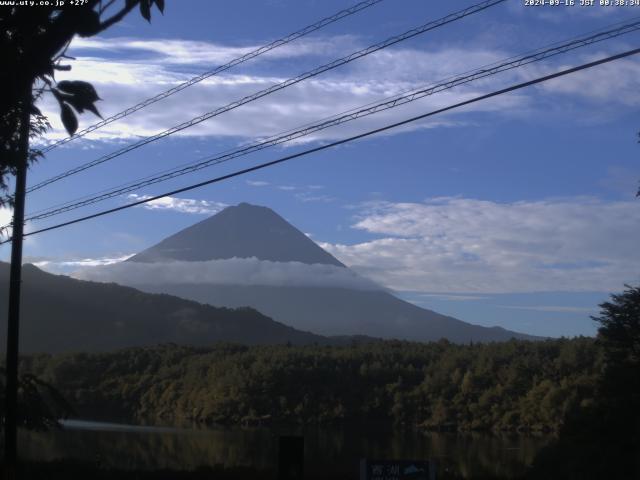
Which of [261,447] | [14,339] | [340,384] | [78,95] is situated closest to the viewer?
[78,95]

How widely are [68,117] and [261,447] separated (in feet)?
124

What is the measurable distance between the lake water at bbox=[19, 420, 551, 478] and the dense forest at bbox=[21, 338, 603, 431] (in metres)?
4.39

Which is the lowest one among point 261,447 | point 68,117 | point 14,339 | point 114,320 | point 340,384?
point 261,447

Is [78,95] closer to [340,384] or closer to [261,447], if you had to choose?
[261,447]

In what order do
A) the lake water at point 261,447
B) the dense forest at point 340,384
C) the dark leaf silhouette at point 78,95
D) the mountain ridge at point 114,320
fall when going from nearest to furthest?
the dark leaf silhouette at point 78,95
the lake water at point 261,447
the dense forest at point 340,384
the mountain ridge at point 114,320

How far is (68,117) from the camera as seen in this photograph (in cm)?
712

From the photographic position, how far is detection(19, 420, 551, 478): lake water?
3303cm

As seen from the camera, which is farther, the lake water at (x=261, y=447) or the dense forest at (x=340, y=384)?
the dense forest at (x=340, y=384)

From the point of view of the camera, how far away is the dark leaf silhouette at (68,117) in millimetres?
7109

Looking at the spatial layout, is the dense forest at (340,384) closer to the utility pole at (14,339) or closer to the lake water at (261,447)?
the lake water at (261,447)

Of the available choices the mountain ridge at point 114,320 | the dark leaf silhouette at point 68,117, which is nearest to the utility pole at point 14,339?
the dark leaf silhouette at point 68,117

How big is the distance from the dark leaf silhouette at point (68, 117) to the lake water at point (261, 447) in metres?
22.4

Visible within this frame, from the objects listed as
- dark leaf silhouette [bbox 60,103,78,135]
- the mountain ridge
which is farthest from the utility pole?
the mountain ridge

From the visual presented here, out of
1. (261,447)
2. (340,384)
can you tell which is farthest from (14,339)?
(340,384)
